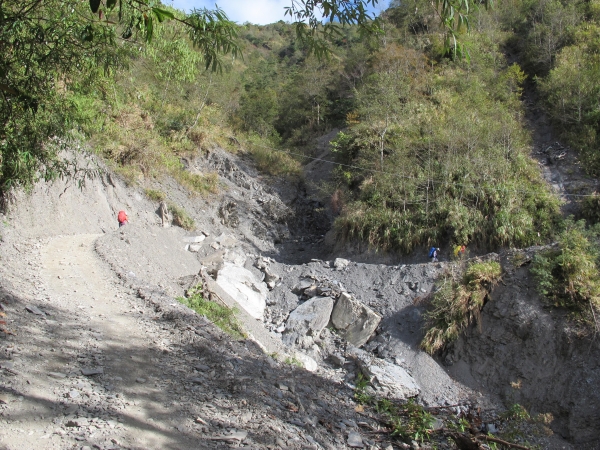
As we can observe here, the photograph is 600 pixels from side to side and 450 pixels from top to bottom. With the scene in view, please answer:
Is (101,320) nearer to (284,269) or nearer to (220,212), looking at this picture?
(284,269)

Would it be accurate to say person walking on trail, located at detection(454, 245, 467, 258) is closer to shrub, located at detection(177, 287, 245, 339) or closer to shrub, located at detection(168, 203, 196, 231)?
shrub, located at detection(177, 287, 245, 339)

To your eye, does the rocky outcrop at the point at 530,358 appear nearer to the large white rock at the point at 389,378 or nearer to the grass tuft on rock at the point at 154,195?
the large white rock at the point at 389,378

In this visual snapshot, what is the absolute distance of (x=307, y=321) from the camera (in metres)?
10.4

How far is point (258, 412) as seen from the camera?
4.12m

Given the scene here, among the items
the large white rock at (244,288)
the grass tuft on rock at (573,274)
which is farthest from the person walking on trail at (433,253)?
the large white rock at (244,288)

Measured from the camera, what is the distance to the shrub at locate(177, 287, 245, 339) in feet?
25.2

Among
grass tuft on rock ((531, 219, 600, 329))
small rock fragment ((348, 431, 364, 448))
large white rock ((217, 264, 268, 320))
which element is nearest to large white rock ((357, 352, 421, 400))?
large white rock ((217, 264, 268, 320))

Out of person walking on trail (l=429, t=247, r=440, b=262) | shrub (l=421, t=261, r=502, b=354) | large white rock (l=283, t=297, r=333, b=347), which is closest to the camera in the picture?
shrub (l=421, t=261, r=502, b=354)

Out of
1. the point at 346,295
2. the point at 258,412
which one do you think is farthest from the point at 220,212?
the point at 258,412

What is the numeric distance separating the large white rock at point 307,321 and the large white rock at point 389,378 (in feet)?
4.60

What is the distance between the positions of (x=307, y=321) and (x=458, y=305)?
140 inches

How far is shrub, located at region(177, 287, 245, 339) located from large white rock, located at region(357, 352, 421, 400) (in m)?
2.80

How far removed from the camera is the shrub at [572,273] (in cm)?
866

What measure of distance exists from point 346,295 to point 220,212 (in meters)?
8.49
